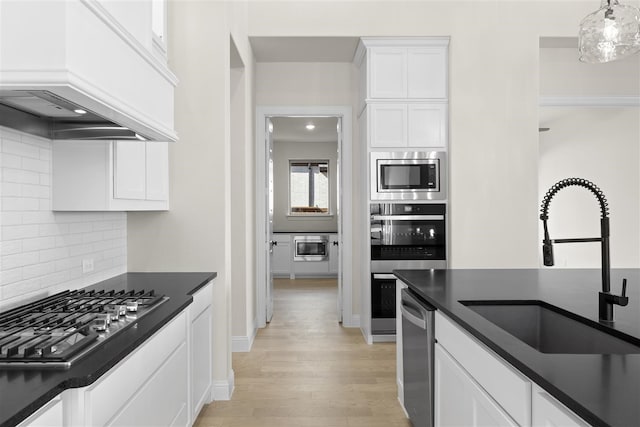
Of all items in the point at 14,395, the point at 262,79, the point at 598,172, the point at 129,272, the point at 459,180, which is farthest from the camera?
the point at 262,79

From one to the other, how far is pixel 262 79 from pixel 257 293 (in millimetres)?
2324

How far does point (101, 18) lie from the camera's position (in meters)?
1.44

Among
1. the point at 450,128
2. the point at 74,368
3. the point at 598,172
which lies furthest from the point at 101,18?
the point at 598,172

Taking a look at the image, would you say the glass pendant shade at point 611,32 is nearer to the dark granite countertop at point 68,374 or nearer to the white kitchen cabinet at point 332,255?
the dark granite countertop at point 68,374

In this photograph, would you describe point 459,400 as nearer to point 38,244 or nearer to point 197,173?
point 38,244

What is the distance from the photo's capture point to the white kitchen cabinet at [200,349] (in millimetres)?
2420

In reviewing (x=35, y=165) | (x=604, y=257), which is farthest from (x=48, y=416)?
(x=604, y=257)

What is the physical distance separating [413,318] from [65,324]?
1545 mm

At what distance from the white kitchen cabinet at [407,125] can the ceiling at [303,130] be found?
2.31m

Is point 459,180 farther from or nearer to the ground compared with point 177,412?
farther from the ground

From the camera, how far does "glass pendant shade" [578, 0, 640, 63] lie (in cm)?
230

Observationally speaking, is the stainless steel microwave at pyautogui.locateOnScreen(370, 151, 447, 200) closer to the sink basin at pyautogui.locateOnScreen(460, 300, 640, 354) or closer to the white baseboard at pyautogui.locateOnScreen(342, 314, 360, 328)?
the white baseboard at pyautogui.locateOnScreen(342, 314, 360, 328)

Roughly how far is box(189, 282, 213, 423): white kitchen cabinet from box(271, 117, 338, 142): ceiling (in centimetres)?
418

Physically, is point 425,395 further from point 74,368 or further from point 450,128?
point 450,128
